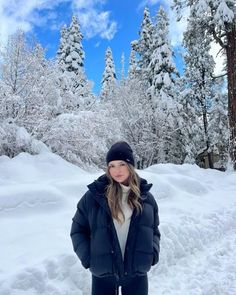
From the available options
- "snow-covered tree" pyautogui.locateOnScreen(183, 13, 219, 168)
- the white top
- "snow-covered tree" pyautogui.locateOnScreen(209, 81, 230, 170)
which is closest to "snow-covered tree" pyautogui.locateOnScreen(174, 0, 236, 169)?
"snow-covered tree" pyautogui.locateOnScreen(209, 81, 230, 170)

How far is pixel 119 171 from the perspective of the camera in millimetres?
3045

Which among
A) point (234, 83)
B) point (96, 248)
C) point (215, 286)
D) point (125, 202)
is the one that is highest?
point (234, 83)

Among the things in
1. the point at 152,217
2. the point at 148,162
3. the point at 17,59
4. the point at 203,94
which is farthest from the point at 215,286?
the point at 203,94

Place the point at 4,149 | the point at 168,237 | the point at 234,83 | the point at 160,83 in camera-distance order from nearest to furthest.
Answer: the point at 168,237 < the point at 4,149 < the point at 234,83 < the point at 160,83

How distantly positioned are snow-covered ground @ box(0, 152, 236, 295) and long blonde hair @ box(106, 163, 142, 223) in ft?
5.61

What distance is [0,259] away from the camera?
4.61 metres

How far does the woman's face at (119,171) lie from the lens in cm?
304

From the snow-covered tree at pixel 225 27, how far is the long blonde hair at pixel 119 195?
44.7 ft

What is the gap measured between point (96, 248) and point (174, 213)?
17.7 ft

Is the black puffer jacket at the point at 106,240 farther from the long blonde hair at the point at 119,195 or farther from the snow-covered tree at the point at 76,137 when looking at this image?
the snow-covered tree at the point at 76,137

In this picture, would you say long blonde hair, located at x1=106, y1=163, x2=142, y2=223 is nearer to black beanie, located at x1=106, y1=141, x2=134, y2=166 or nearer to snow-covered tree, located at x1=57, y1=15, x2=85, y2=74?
black beanie, located at x1=106, y1=141, x2=134, y2=166

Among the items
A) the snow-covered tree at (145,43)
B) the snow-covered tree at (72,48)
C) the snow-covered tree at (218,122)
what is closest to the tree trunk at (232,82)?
the snow-covered tree at (218,122)

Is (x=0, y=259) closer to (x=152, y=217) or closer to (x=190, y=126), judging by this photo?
(x=152, y=217)

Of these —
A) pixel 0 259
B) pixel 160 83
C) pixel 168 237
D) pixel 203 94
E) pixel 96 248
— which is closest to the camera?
pixel 96 248
